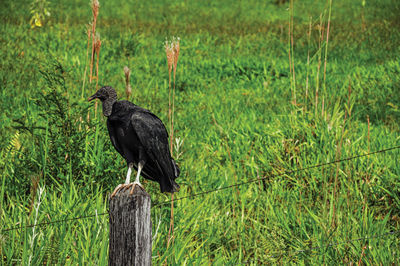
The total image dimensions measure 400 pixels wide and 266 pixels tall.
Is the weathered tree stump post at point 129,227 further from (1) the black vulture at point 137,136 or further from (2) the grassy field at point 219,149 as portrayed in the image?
(2) the grassy field at point 219,149

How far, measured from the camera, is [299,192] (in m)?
3.42

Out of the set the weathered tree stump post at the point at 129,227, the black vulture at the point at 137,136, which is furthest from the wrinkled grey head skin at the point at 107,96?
the weathered tree stump post at the point at 129,227

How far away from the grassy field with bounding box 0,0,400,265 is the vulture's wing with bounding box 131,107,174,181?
404mm

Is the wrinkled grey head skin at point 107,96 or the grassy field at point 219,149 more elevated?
the wrinkled grey head skin at point 107,96

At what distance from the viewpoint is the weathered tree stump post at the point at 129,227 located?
1.75 m

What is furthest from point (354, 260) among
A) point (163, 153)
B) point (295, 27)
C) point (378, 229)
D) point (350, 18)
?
point (350, 18)

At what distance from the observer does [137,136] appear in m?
1.81

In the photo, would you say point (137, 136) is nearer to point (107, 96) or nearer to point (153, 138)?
point (153, 138)

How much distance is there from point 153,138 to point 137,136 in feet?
0.23

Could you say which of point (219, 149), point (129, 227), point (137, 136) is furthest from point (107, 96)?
point (219, 149)

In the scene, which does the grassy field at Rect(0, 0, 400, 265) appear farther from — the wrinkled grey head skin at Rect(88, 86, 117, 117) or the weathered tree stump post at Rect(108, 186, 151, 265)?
the wrinkled grey head skin at Rect(88, 86, 117, 117)

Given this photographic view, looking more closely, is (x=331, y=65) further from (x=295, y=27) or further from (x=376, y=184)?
(x=376, y=184)

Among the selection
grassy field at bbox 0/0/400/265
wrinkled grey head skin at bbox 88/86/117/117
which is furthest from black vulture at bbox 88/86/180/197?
grassy field at bbox 0/0/400/265

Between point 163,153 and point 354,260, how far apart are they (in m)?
1.41
